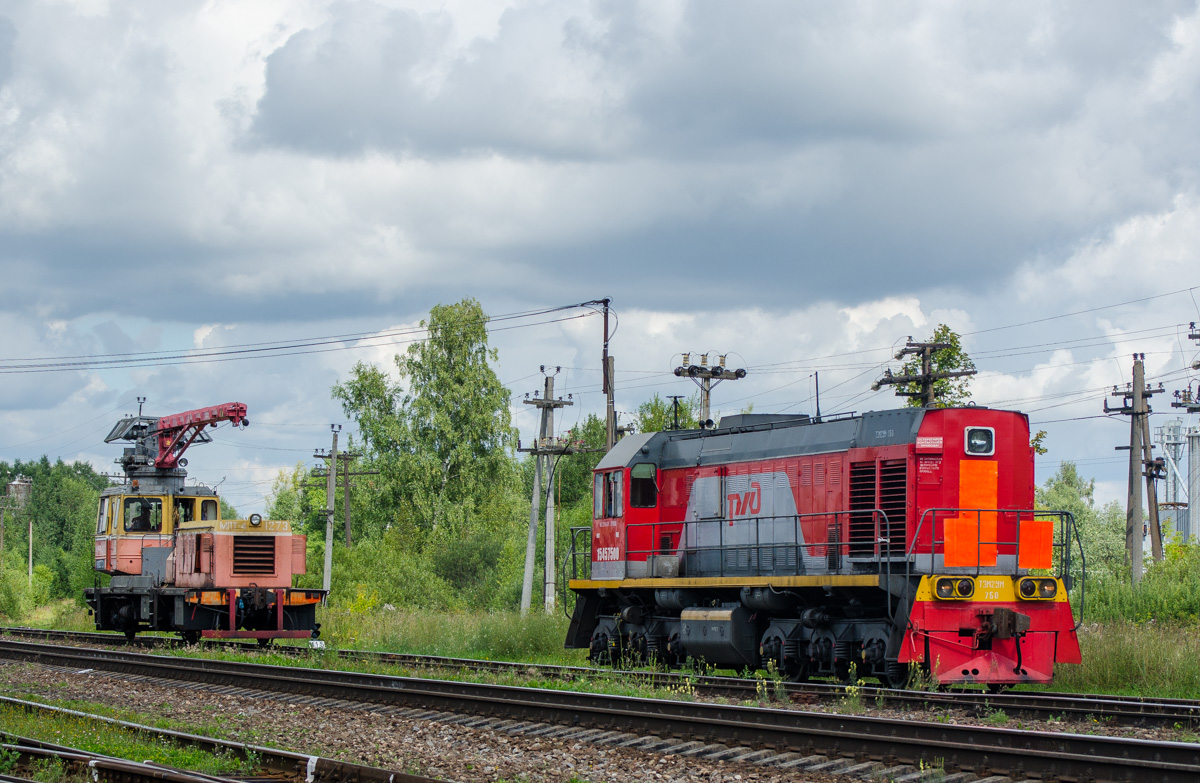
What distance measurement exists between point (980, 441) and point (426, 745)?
318 inches

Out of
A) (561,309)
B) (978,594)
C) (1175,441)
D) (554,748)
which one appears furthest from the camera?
(1175,441)

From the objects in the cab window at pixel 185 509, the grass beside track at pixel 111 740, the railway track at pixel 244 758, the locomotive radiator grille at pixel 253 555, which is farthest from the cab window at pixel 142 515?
the railway track at pixel 244 758

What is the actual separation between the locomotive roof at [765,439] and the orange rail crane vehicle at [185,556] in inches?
301

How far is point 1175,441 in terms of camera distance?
93375 millimetres

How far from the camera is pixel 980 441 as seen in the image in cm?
1491

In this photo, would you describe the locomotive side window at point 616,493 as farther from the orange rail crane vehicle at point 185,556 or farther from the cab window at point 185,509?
the cab window at point 185,509

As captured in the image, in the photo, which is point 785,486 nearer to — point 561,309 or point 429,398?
point 561,309

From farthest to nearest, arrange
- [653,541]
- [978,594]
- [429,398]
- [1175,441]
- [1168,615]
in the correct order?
1. [1175,441]
2. [429,398]
3. [1168,615]
4. [653,541]
5. [978,594]

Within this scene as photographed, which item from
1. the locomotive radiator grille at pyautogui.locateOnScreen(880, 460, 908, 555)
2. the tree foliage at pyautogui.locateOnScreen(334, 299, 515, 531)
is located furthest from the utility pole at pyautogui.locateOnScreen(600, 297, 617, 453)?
the tree foliage at pyautogui.locateOnScreen(334, 299, 515, 531)

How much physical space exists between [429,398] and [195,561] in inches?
1194

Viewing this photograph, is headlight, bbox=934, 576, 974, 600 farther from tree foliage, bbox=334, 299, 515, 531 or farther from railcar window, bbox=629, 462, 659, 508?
tree foliage, bbox=334, 299, 515, 531

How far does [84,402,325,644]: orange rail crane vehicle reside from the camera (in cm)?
2252

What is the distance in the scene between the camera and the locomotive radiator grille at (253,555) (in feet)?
74.7

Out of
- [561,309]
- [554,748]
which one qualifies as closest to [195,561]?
[561,309]
